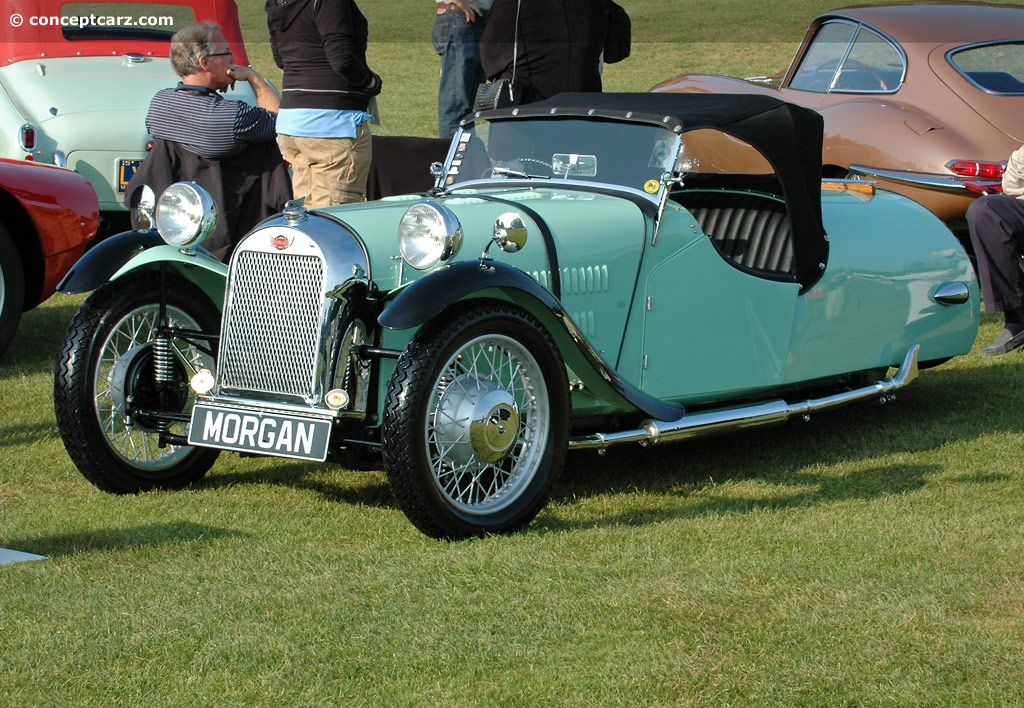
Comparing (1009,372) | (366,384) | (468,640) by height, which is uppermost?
(366,384)

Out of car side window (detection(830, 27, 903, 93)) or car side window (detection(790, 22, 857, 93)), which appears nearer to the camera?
car side window (detection(830, 27, 903, 93))

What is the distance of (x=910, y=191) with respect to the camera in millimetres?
9109

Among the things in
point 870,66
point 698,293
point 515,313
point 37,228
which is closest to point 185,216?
point 515,313

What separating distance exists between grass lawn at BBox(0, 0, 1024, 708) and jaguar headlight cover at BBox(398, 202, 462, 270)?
948 mm

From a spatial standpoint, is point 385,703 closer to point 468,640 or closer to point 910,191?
point 468,640

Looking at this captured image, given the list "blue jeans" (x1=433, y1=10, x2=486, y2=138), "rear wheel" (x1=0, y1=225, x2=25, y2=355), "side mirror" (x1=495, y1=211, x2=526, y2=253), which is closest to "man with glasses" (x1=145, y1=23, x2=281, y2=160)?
"rear wheel" (x1=0, y1=225, x2=25, y2=355)

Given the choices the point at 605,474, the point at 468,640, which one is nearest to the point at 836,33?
the point at 605,474

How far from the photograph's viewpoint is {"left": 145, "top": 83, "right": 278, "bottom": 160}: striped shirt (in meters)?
7.25

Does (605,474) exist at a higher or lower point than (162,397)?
lower

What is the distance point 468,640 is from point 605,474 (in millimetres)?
2008

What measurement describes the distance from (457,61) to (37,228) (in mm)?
4276

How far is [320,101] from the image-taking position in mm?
7547

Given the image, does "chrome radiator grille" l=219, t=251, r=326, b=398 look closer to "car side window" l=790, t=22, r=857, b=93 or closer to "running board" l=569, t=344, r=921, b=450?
"running board" l=569, t=344, r=921, b=450

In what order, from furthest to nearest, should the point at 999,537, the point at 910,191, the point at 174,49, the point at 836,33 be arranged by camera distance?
the point at 836,33
the point at 910,191
the point at 174,49
the point at 999,537
